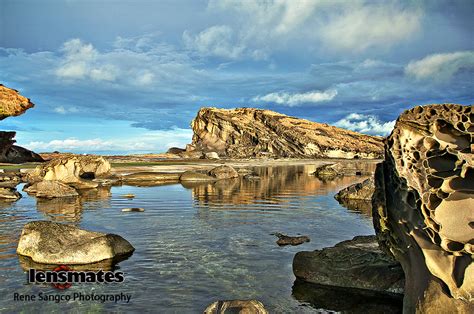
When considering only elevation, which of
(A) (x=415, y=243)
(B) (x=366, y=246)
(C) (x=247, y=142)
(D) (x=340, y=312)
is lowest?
(D) (x=340, y=312)

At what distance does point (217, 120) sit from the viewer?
503 feet

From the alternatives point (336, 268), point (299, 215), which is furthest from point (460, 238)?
point (299, 215)

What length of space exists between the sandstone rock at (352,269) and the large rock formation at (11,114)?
213ft

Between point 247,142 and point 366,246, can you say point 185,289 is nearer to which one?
point 366,246

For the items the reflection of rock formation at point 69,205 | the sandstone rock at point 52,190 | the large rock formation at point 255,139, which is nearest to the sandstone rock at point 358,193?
the reflection of rock formation at point 69,205

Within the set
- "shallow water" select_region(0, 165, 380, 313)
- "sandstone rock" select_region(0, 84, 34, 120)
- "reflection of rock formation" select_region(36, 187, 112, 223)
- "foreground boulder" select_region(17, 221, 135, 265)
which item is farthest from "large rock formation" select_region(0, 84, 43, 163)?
"foreground boulder" select_region(17, 221, 135, 265)

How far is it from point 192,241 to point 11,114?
59867mm

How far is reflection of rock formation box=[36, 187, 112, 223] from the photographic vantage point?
859 inches

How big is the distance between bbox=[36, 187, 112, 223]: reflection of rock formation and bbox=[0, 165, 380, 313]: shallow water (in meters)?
0.06

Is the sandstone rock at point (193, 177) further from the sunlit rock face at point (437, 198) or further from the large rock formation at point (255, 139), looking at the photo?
the large rock formation at point (255, 139)

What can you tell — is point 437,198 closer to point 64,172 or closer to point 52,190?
point 52,190

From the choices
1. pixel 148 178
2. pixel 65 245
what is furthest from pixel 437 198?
pixel 148 178

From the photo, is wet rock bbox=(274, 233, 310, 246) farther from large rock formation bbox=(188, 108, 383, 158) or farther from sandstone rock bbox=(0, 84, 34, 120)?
large rock formation bbox=(188, 108, 383, 158)

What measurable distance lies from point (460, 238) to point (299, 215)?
16.0 m
